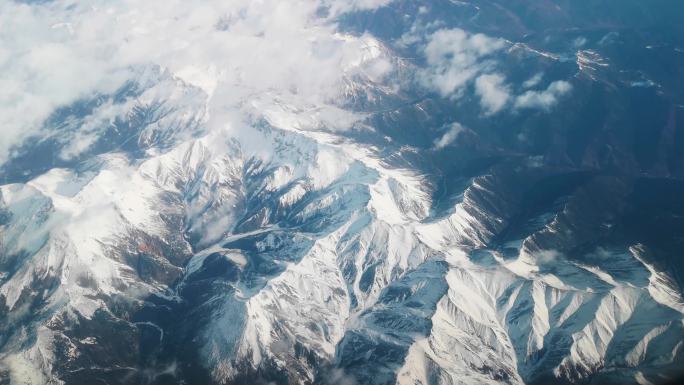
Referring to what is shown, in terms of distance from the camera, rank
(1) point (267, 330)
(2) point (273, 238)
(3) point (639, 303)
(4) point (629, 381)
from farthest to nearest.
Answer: (2) point (273, 238)
(1) point (267, 330)
(3) point (639, 303)
(4) point (629, 381)

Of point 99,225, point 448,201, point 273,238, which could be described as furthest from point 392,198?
point 99,225

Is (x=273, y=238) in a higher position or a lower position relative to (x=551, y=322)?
lower

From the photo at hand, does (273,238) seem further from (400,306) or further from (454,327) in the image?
(454,327)

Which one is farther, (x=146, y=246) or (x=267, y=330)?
(x=146, y=246)

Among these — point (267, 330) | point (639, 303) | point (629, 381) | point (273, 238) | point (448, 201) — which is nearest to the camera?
point (629, 381)

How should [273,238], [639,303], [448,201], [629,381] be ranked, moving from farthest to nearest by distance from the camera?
[448,201] → [273,238] → [639,303] → [629,381]

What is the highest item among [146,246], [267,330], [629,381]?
[629,381]

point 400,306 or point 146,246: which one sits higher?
point 400,306

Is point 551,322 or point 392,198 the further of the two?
point 392,198

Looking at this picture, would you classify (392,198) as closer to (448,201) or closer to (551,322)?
(448,201)

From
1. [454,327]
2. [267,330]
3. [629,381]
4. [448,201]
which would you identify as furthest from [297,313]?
[629,381]
